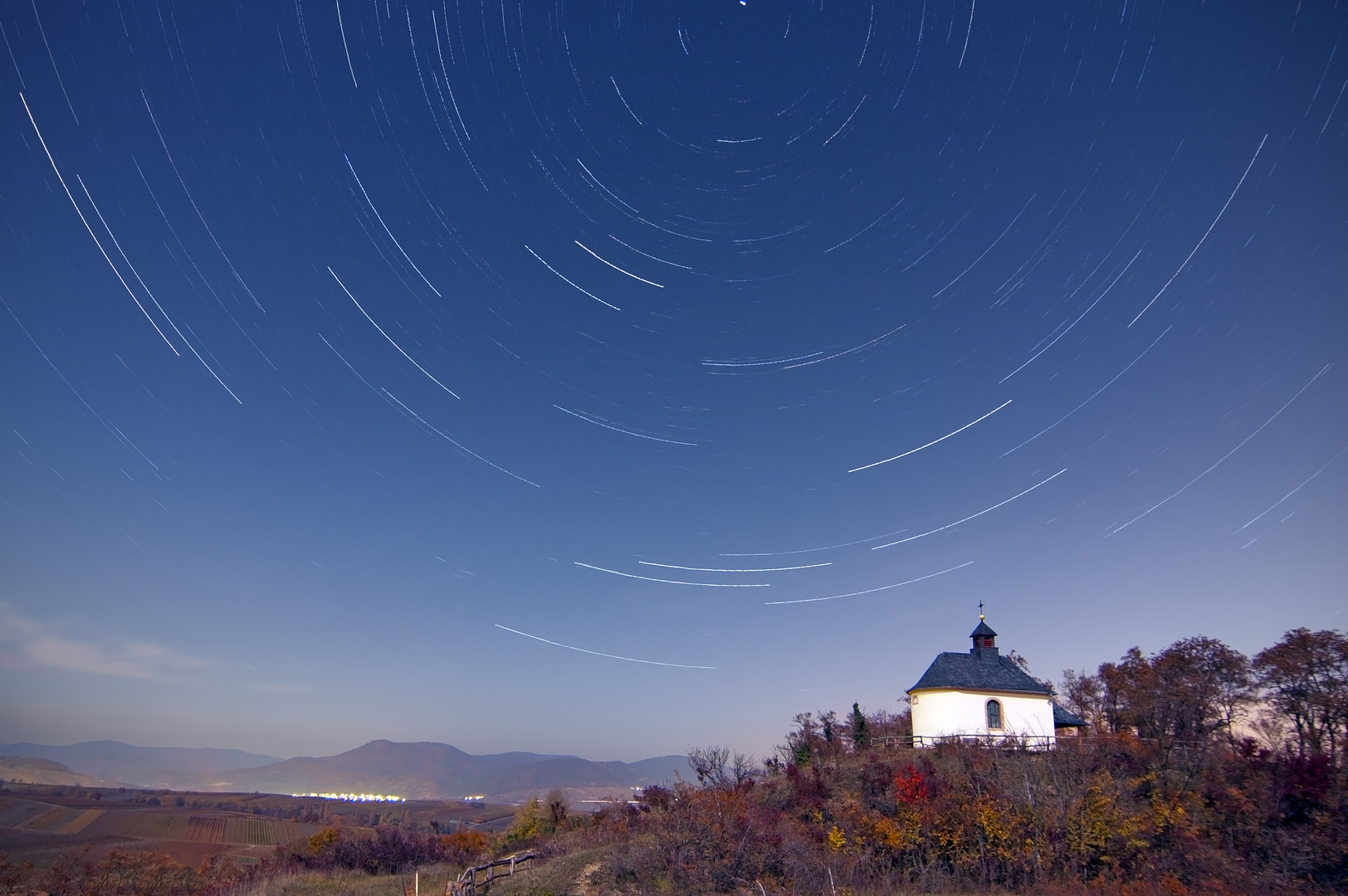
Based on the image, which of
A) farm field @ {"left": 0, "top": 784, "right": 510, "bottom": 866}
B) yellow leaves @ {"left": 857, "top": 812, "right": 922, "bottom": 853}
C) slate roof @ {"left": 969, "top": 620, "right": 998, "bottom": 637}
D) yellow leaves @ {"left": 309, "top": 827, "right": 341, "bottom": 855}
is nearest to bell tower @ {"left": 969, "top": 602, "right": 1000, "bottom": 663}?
slate roof @ {"left": 969, "top": 620, "right": 998, "bottom": 637}

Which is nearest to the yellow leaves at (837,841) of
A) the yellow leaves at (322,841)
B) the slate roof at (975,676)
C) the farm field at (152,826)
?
the slate roof at (975,676)

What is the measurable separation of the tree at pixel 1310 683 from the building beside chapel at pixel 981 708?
35.8ft

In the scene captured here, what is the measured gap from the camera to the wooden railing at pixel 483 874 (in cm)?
2455

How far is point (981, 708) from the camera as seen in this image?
1651 inches

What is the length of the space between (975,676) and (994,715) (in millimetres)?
2456

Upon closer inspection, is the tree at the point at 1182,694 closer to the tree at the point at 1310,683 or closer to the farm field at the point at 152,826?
the tree at the point at 1310,683

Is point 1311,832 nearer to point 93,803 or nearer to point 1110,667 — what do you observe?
point 1110,667

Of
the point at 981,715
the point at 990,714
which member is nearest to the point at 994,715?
the point at 990,714

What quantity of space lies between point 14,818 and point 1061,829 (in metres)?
132

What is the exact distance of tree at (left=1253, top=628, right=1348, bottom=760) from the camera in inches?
1304

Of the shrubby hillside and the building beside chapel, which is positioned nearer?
the shrubby hillside

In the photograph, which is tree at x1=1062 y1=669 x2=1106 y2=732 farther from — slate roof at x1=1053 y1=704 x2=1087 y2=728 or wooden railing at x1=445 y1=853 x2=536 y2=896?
wooden railing at x1=445 y1=853 x2=536 y2=896

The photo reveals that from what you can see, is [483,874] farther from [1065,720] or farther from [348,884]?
[1065,720]

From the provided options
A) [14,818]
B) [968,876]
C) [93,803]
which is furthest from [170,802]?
[968,876]
